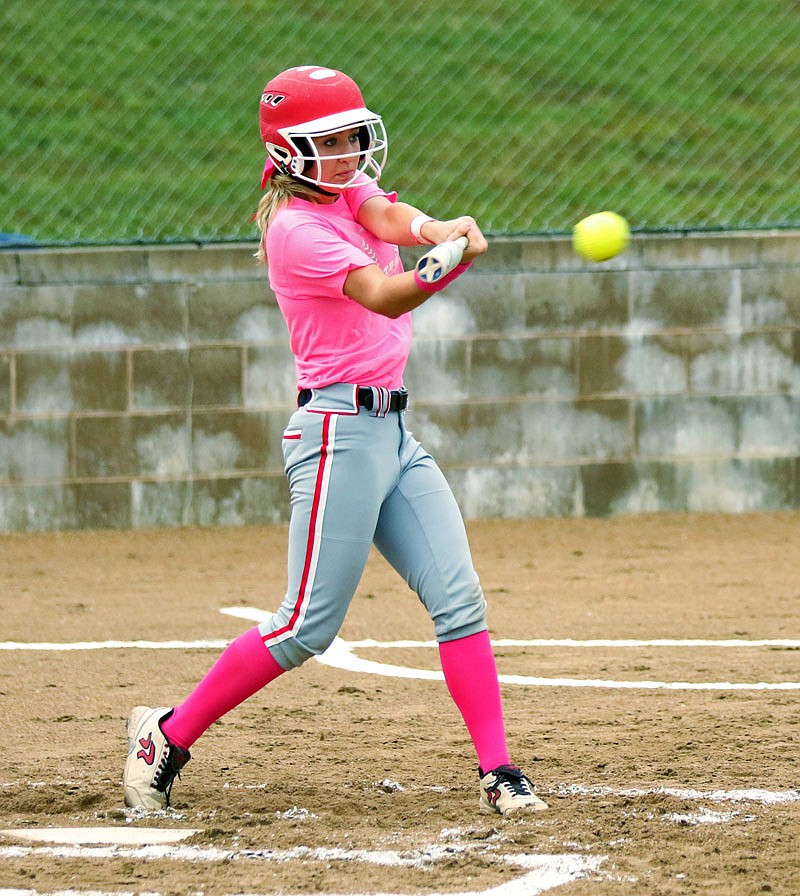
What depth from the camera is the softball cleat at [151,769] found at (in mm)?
3803

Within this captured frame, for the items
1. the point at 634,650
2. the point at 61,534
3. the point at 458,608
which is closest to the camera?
the point at 458,608

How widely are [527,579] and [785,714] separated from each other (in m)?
2.97

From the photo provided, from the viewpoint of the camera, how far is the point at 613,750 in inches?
172

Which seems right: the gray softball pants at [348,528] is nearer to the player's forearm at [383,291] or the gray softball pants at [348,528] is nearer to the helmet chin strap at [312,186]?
the player's forearm at [383,291]

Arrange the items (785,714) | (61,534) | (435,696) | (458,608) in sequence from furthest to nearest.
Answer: (61,534), (435,696), (785,714), (458,608)

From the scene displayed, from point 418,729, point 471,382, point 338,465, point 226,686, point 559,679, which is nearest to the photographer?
point 338,465

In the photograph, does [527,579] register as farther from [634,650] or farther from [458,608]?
[458,608]

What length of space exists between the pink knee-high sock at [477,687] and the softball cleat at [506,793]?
0.06 meters

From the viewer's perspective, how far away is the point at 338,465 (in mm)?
3713

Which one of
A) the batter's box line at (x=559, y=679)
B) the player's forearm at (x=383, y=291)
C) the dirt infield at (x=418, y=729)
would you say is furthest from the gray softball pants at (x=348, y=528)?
the batter's box line at (x=559, y=679)

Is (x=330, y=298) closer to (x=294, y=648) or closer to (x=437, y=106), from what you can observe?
(x=294, y=648)

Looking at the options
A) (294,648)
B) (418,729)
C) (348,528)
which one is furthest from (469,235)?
(418,729)

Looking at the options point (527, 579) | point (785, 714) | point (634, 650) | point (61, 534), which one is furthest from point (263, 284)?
point (785, 714)

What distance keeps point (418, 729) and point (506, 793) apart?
1087 millimetres
